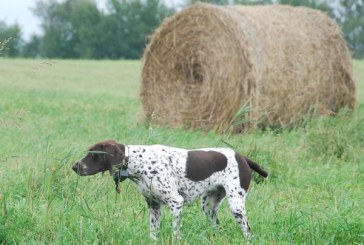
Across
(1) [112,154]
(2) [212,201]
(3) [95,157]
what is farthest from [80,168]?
(2) [212,201]

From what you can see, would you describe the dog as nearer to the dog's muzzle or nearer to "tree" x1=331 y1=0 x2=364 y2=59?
the dog's muzzle

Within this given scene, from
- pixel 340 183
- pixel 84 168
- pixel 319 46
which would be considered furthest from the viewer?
pixel 319 46

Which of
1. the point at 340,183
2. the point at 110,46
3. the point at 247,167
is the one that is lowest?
the point at 110,46

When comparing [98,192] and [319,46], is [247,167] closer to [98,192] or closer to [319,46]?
[98,192]

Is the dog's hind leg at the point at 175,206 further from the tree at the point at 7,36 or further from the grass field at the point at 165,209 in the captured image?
the tree at the point at 7,36

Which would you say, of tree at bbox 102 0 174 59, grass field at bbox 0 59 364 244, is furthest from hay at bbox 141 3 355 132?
tree at bbox 102 0 174 59

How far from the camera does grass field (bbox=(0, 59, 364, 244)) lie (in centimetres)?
592

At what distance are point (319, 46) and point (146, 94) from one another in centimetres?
292

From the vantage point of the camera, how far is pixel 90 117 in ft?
48.3

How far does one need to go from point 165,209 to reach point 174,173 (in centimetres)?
94

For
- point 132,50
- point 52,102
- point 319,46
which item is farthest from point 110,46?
point 319,46

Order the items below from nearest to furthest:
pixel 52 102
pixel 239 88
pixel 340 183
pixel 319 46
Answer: pixel 340 183
pixel 239 88
pixel 319 46
pixel 52 102

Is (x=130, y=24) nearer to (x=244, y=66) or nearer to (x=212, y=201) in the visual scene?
(x=244, y=66)

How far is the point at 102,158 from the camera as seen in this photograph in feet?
19.0
